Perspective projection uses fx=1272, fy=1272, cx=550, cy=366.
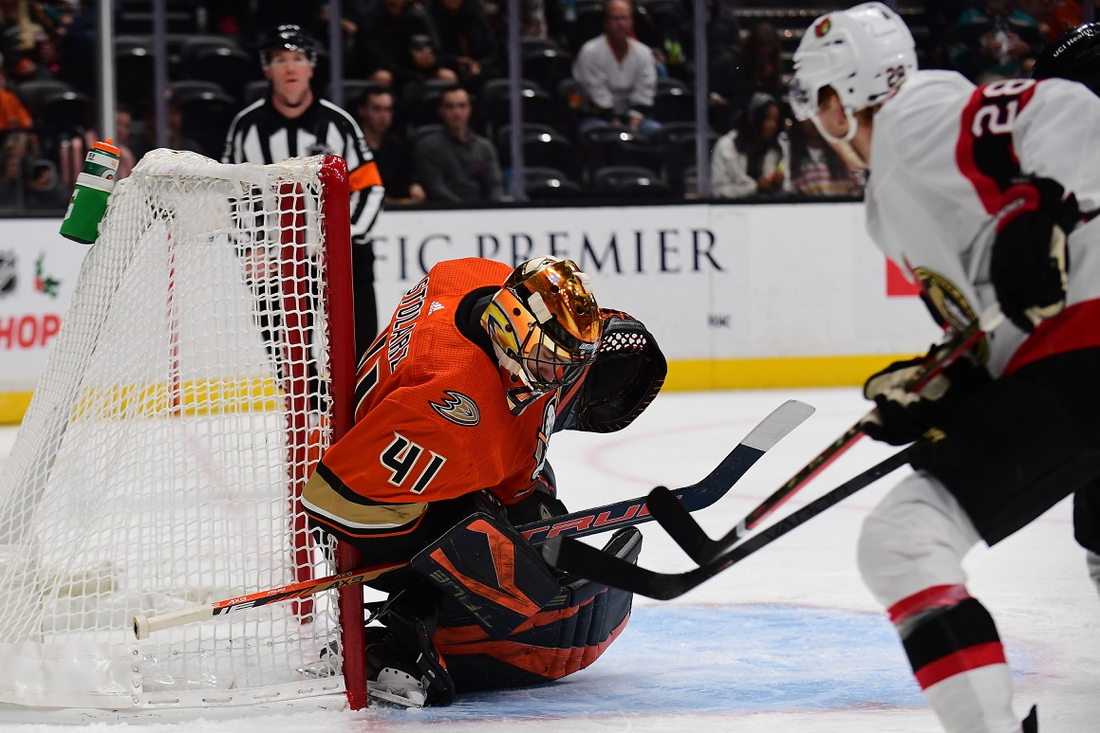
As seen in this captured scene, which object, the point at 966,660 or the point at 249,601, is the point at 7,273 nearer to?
the point at 249,601

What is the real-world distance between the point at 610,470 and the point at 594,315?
2.29m

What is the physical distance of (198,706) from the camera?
2.01m

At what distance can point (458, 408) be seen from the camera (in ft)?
6.08

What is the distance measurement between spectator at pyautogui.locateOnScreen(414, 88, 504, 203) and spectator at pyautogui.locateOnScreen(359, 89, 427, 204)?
0.19 ft

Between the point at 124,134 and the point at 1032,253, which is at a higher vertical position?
the point at 124,134

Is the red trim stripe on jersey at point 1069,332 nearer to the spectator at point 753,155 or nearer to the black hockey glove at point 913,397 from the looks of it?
the black hockey glove at point 913,397

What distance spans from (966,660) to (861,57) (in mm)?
742

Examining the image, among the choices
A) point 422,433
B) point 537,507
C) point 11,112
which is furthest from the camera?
point 11,112

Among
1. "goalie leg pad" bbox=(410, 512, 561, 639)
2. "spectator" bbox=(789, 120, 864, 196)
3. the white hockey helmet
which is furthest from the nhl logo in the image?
the white hockey helmet

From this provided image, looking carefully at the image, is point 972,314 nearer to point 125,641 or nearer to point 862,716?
point 862,716

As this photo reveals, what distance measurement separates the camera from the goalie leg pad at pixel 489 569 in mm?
1906

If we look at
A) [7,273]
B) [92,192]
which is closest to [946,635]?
[92,192]

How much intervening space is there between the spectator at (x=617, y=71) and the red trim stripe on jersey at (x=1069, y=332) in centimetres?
514

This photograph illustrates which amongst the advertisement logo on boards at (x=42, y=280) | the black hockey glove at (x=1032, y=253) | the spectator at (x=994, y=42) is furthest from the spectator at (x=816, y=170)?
the black hockey glove at (x=1032, y=253)
